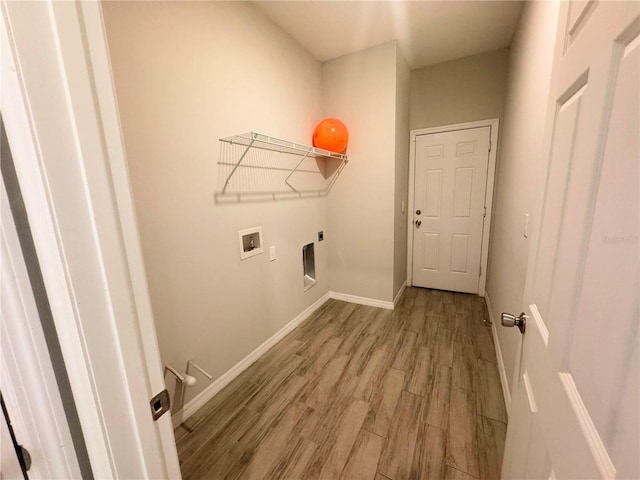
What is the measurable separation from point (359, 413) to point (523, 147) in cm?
199

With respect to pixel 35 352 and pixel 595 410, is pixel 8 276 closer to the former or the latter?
pixel 35 352

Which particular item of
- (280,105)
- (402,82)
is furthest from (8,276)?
(402,82)

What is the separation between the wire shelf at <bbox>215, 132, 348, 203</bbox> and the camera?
69.8 inches

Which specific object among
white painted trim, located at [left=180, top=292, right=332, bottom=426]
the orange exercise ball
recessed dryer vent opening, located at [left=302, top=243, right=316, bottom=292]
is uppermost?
the orange exercise ball

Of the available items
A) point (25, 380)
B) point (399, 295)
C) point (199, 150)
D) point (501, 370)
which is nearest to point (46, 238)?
point (25, 380)

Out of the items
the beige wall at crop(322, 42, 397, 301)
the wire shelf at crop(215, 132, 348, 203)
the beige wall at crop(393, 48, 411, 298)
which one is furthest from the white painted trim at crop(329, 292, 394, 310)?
the wire shelf at crop(215, 132, 348, 203)

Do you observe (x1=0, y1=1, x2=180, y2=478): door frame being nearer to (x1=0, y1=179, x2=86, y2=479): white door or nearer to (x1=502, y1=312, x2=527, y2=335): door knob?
(x1=0, y1=179, x2=86, y2=479): white door

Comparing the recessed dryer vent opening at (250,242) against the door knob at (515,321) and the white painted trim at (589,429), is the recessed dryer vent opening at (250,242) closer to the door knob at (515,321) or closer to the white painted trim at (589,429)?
the door knob at (515,321)

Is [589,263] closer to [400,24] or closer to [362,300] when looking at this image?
[400,24]

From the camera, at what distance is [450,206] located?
3186 millimetres

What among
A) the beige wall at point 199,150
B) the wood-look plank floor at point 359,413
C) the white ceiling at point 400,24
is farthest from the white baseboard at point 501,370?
the white ceiling at point 400,24

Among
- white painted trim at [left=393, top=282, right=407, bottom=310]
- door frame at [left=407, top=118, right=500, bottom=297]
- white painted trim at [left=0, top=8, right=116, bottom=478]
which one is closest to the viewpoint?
white painted trim at [left=0, top=8, right=116, bottom=478]

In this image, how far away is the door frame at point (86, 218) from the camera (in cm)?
38

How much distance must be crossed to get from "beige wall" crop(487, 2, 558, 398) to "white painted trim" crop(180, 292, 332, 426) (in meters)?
1.72
